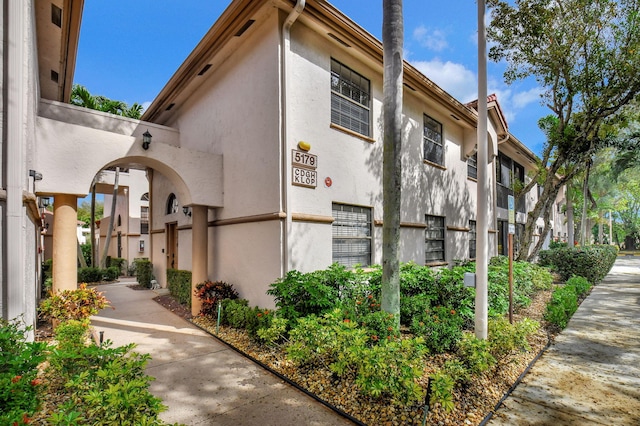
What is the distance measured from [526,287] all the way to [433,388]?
7006 millimetres

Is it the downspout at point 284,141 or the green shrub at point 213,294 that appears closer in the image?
the downspout at point 284,141

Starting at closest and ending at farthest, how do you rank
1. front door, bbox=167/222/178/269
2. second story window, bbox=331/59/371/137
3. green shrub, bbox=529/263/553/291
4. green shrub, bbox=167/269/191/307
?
second story window, bbox=331/59/371/137 < green shrub, bbox=167/269/191/307 < green shrub, bbox=529/263/553/291 < front door, bbox=167/222/178/269

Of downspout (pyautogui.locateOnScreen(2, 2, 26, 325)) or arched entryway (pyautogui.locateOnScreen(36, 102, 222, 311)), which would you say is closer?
downspout (pyautogui.locateOnScreen(2, 2, 26, 325))

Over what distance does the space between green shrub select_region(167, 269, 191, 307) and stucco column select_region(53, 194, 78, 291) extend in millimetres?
2836

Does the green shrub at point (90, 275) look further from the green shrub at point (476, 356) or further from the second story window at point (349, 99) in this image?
the green shrub at point (476, 356)

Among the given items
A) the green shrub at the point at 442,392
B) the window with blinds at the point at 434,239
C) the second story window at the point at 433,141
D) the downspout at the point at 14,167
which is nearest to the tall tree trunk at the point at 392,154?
the green shrub at the point at 442,392

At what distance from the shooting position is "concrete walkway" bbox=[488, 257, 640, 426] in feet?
11.9

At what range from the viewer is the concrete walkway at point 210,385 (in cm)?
363

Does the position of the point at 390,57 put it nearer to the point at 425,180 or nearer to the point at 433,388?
the point at 433,388

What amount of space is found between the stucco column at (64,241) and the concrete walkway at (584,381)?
787 centimetres

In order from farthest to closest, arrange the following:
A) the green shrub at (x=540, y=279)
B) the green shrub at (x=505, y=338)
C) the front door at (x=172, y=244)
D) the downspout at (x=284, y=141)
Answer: the front door at (x=172, y=244), the green shrub at (x=540, y=279), the downspout at (x=284, y=141), the green shrub at (x=505, y=338)

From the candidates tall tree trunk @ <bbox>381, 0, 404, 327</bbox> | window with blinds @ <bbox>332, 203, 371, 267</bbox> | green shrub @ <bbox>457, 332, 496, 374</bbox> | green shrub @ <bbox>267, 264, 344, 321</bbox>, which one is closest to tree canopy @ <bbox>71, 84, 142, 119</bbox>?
window with blinds @ <bbox>332, 203, 371, 267</bbox>

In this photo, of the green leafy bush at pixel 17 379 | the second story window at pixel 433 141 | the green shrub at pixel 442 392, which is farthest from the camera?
the second story window at pixel 433 141

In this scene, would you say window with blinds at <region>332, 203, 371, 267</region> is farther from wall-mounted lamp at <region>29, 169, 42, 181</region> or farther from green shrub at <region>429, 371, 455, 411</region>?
wall-mounted lamp at <region>29, 169, 42, 181</region>
